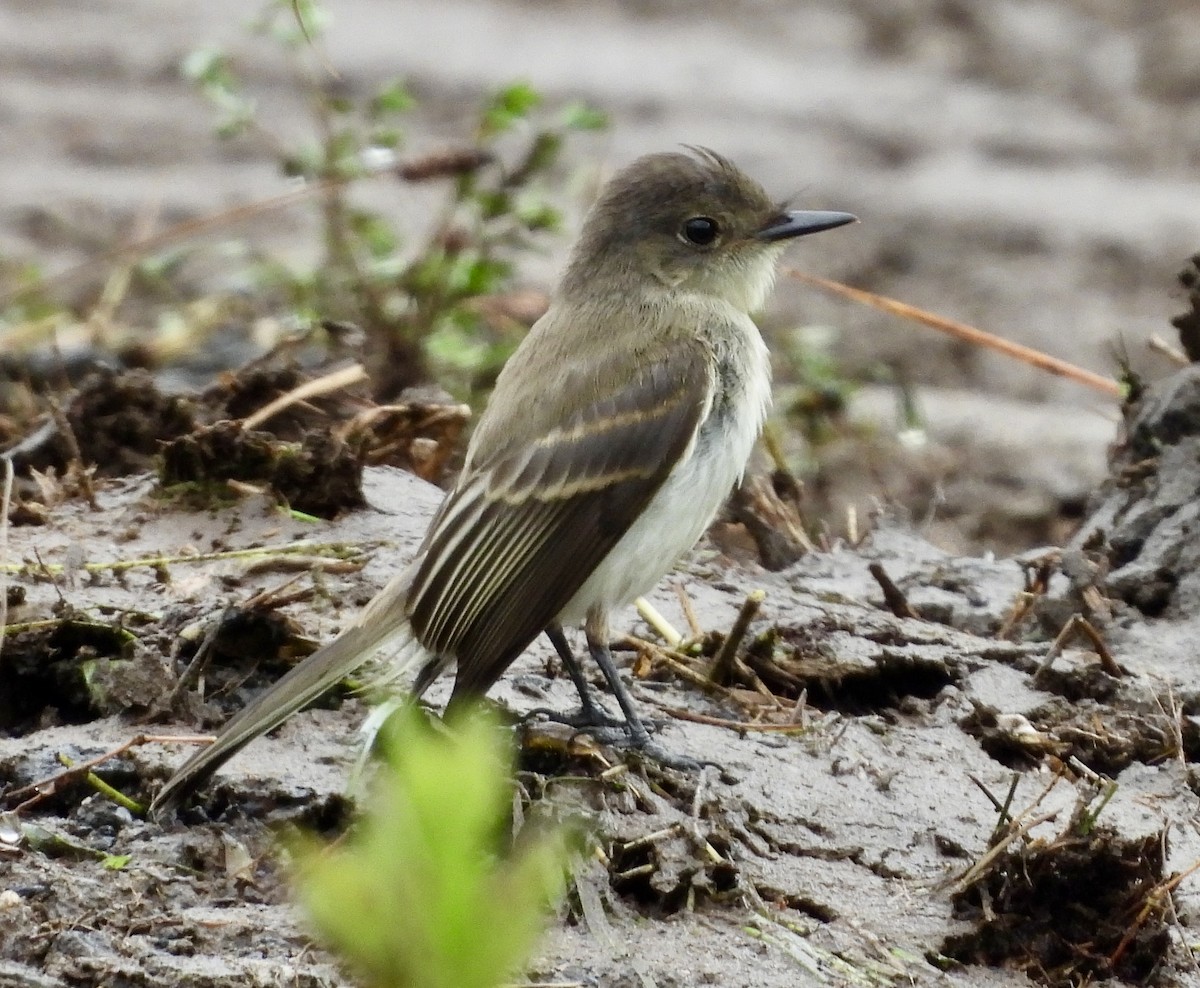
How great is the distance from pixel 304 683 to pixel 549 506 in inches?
33.4

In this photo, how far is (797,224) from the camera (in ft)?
18.8

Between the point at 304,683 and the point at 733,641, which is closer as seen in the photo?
the point at 304,683

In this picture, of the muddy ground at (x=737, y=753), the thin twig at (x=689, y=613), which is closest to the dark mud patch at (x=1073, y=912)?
the muddy ground at (x=737, y=753)

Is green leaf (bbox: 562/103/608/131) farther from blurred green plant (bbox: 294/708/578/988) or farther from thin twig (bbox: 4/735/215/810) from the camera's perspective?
blurred green plant (bbox: 294/708/578/988)

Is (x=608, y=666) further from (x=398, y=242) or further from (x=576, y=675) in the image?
(x=398, y=242)

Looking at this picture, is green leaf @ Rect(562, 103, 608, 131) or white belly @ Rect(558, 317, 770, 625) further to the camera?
green leaf @ Rect(562, 103, 608, 131)

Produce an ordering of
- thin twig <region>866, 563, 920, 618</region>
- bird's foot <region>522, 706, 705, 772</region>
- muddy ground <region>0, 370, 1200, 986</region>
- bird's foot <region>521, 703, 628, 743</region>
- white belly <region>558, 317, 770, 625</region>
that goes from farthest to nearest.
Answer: thin twig <region>866, 563, 920, 618</region>, white belly <region>558, 317, 770, 625</region>, bird's foot <region>521, 703, 628, 743</region>, bird's foot <region>522, 706, 705, 772</region>, muddy ground <region>0, 370, 1200, 986</region>

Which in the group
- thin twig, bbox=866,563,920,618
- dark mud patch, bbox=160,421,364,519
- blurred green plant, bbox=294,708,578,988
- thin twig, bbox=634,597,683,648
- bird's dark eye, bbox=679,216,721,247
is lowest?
thin twig, bbox=634,597,683,648

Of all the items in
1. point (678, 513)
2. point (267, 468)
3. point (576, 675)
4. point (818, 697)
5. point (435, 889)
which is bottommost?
point (818, 697)

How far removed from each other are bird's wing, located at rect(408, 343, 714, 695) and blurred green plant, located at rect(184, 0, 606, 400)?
2.26 metres

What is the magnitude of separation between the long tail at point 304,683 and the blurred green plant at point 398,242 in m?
2.64

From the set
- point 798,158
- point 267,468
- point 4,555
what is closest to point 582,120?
point 267,468

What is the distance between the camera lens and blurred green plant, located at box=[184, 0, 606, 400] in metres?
7.42

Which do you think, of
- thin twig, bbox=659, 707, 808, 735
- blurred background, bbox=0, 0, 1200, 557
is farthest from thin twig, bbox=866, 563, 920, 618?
blurred background, bbox=0, 0, 1200, 557
